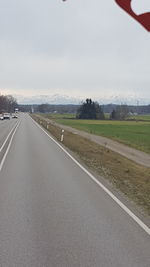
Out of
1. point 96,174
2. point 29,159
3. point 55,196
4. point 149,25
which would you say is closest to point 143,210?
point 55,196

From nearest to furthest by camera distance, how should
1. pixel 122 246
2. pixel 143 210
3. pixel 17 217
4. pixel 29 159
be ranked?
pixel 122 246 < pixel 17 217 < pixel 143 210 < pixel 29 159

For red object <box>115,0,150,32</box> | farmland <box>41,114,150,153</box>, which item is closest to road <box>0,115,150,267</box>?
red object <box>115,0,150,32</box>

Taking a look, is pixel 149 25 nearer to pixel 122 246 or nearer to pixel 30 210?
pixel 122 246

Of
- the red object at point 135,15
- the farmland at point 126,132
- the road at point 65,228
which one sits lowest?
the farmland at point 126,132

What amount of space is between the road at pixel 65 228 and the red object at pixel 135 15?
2.90 m

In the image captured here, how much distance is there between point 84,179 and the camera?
47.8 feet

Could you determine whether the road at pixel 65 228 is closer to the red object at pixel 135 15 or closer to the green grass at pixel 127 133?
the red object at pixel 135 15

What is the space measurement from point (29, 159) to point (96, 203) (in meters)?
10.8

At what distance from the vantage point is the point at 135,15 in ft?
15.9

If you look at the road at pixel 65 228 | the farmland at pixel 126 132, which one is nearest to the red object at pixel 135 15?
the road at pixel 65 228

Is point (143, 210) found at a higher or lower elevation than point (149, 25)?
lower

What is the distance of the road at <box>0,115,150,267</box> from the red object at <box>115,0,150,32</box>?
2.90m

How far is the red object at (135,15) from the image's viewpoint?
473cm

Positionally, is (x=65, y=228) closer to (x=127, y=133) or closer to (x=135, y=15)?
(x=135, y=15)
